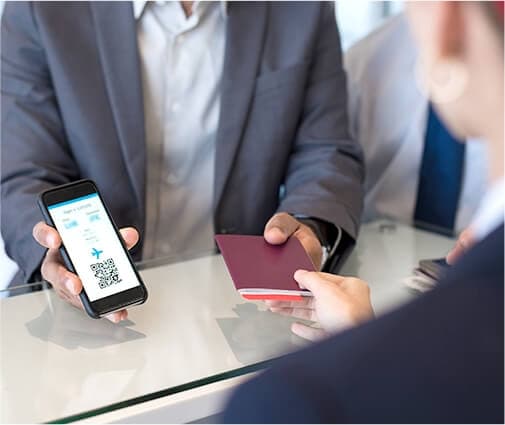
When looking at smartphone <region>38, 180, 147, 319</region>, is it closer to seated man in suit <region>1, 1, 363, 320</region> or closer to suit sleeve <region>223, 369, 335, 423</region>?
seated man in suit <region>1, 1, 363, 320</region>

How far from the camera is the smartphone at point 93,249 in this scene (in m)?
0.68

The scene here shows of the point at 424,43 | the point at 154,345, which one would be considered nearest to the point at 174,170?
the point at 154,345

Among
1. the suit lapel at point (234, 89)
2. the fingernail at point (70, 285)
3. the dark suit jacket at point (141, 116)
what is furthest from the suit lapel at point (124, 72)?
the fingernail at point (70, 285)

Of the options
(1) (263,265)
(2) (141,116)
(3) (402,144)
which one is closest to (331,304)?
(1) (263,265)

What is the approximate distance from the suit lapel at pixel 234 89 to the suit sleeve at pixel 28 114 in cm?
20

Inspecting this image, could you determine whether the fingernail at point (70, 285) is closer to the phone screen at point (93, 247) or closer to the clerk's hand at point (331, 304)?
the phone screen at point (93, 247)

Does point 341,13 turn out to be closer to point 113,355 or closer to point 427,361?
point 113,355

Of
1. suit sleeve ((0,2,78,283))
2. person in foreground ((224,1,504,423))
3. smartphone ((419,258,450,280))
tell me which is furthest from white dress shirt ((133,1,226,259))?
person in foreground ((224,1,504,423))

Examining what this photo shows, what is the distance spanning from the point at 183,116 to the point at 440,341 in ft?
2.49

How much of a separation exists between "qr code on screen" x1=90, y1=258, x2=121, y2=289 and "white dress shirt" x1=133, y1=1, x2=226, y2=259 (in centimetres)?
38

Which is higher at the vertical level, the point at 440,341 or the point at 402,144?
the point at 440,341

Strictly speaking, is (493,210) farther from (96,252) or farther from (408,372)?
(96,252)

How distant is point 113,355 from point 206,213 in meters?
0.49

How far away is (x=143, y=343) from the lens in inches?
25.9
